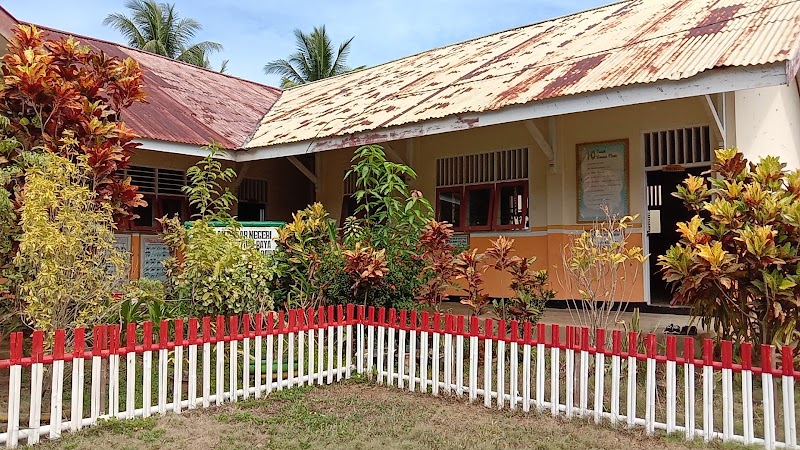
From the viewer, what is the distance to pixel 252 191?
12.4 metres

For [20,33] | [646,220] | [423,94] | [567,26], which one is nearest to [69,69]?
[20,33]

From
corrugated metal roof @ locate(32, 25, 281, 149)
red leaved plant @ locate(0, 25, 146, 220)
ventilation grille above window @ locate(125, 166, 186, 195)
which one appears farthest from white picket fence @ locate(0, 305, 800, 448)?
ventilation grille above window @ locate(125, 166, 186, 195)

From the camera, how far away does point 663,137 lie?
822cm

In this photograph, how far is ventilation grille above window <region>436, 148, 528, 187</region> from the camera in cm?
962

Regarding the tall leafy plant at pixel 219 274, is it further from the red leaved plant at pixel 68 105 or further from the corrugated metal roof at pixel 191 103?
the corrugated metal roof at pixel 191 103

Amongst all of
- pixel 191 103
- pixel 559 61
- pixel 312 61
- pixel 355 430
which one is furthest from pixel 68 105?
pixel 312 61

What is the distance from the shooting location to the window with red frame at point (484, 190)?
9.60 m

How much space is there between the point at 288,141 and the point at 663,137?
523 cm

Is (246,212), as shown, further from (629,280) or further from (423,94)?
(629,280)

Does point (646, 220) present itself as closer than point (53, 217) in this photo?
No

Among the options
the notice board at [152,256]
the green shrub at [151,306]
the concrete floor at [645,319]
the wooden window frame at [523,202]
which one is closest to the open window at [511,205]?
the wooden window frame at [523,202]

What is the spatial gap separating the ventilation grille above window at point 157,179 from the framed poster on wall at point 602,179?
271 inches

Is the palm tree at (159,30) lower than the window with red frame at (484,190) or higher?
higher

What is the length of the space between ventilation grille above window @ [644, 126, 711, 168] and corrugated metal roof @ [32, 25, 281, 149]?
6177mm
